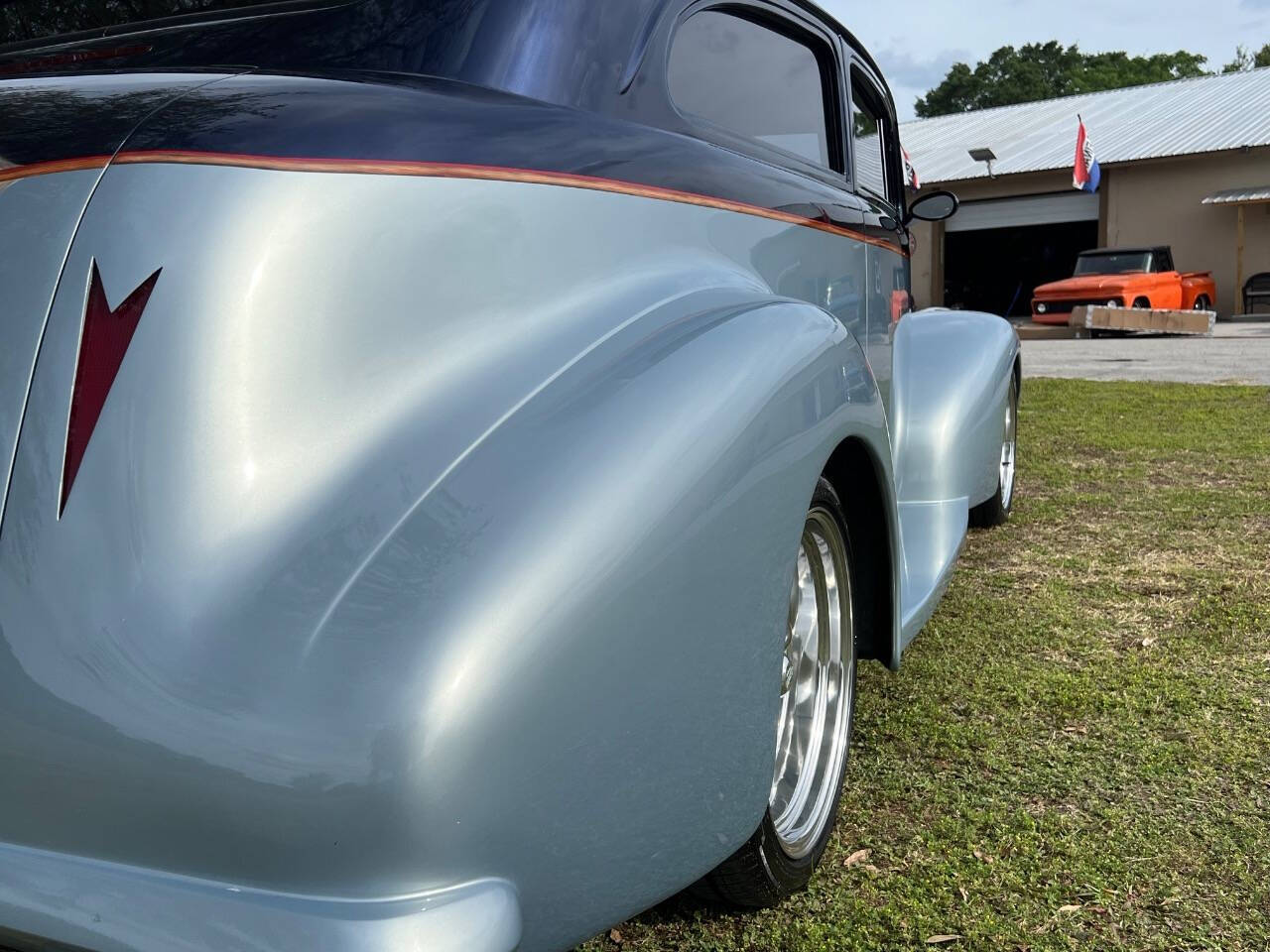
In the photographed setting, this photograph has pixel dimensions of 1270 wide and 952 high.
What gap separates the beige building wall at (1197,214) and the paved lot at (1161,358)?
5.73m

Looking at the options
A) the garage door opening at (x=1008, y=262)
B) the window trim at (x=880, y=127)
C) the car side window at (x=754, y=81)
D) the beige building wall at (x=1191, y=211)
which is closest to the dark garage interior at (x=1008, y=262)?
the garage door opening at (x=1008, y=262)

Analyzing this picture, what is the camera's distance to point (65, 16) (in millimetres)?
2650

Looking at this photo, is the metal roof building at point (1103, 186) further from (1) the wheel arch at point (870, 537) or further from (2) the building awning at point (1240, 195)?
(1) the wheel arch at point (870, 537)

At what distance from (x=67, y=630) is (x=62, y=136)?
2.02ft

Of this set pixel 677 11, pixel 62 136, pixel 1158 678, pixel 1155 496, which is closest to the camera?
pixel 62 136

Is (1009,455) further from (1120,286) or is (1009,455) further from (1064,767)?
(1120,286)

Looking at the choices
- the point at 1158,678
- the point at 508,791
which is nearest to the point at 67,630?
the point at 508,791

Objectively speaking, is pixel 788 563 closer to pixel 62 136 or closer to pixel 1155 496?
pixel 62 136

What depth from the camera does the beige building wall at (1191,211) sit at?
23.4 m

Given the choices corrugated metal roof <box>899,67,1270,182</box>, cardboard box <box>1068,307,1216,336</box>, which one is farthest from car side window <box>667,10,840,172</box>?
corrugated metal roof <box>899,67,1270,182</box>

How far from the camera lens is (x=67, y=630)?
1303 mm

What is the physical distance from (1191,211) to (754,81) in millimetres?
24697

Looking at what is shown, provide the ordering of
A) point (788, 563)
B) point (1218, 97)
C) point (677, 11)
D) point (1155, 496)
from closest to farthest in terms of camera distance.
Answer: point (788, 563) → point (677, 11) → point (1155, 496) → point (1218, 97)

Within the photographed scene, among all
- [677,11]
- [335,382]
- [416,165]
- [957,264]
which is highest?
[677,11]
